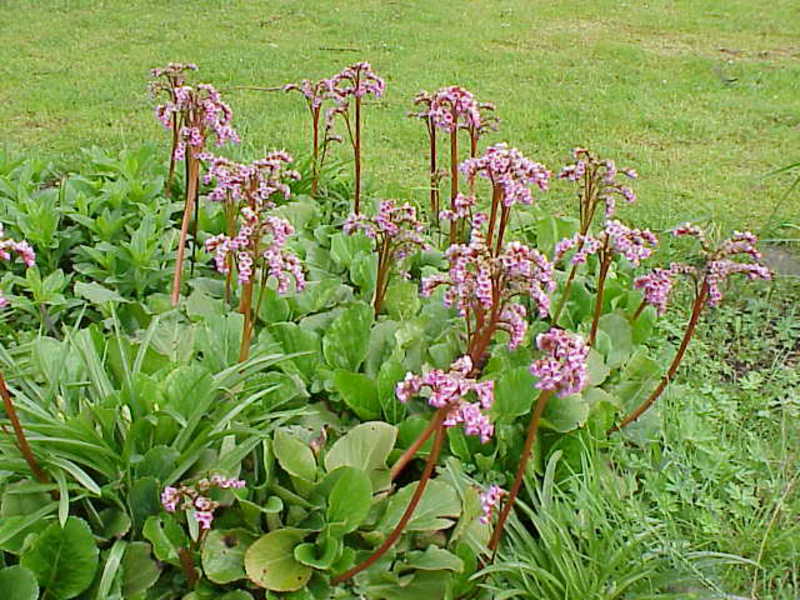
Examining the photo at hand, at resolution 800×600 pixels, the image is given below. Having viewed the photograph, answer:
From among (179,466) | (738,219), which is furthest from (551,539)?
(738,219)

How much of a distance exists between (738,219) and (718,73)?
330 centimetres

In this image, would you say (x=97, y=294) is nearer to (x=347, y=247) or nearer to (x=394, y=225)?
(x=347, y=247)

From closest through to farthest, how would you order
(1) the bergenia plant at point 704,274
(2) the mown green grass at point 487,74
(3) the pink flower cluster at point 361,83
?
(1) the bergenia plant at point 704,274, (3) the pink flower cluster at point 361,83, (2) the mown green grass at point 487,74

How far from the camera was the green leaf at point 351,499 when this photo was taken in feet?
7.06

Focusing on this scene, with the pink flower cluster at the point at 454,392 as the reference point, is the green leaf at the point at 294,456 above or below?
below

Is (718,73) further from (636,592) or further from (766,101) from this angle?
(636,592)

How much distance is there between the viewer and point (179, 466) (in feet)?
7.26

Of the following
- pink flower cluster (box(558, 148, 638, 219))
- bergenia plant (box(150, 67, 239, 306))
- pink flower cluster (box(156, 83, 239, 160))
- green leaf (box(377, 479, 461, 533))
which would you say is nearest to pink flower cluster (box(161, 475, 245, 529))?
green leaf (box(377, 479, 461, 533))

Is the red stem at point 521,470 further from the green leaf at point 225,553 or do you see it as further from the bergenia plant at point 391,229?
the bergenia plant at point 391,229

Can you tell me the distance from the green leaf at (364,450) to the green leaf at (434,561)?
23 centimetres

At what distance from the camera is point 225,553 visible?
2.15m

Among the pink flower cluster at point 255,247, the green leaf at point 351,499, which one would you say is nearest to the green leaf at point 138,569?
the green leaf at point 351,499

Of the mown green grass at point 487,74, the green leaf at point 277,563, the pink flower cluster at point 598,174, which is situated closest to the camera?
the green leaf at point 277,563

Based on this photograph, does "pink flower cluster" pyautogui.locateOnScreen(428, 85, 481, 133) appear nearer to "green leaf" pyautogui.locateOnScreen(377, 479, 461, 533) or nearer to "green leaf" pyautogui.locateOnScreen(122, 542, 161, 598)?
"green leaf" pyautogui.locateOnScreen(377, 479, 461, 533)
